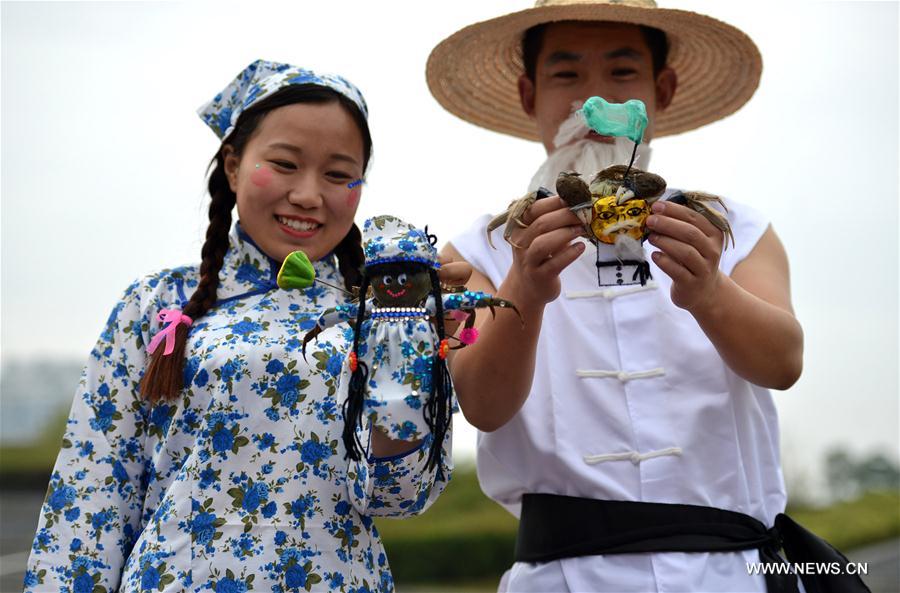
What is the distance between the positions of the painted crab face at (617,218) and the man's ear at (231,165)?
1123mm

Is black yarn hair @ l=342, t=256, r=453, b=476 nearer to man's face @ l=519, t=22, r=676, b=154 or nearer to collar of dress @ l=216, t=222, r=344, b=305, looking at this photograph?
collar of dress @ l=216, t=222, r=344, b=305

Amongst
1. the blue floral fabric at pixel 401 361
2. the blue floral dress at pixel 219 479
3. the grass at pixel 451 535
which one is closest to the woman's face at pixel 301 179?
the blue floral dress at pixel 219 479

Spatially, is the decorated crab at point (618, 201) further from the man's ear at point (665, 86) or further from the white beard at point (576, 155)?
the man's ear at point (665, 86)

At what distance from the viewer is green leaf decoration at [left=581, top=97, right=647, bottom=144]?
2.46 m

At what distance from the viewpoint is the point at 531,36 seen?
3.31 m

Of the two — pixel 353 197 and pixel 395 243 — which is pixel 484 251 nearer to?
pixel 353 197

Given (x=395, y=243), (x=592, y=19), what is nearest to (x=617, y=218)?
(x=395, y=243)

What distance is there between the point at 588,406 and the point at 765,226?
780 millimetres

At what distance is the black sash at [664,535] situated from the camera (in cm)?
264

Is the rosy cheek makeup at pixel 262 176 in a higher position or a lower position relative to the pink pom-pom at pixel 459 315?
higher

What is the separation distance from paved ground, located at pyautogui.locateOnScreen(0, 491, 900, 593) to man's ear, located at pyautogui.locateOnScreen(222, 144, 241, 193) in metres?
1.26

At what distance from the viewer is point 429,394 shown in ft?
7.13

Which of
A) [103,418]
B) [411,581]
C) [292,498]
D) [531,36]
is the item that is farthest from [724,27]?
[411,581]

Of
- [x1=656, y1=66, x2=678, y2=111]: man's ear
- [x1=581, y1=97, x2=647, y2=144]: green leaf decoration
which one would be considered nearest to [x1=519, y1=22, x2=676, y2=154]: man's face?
[x1=656, y1=66, x2=678, y2=111]: man's ear
